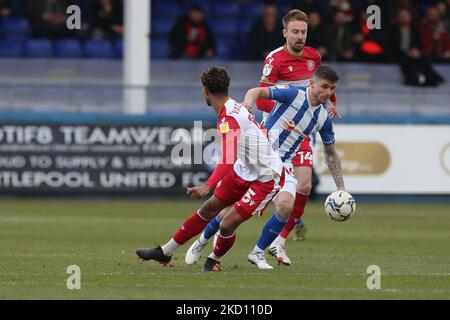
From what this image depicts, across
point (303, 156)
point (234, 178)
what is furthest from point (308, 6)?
point (234, 178)

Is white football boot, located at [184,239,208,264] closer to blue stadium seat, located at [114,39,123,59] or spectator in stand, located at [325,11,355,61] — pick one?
spectator in stand, located at [325,11,355,61]

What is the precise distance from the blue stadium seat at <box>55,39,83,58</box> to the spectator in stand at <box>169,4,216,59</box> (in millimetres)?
2134

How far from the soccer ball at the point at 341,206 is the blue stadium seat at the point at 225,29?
1542cm

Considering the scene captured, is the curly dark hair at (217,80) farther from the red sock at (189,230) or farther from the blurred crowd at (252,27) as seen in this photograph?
the blurred crowd at (252,27)

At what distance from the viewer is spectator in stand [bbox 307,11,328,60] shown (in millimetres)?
23734

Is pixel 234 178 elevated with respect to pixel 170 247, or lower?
elevated

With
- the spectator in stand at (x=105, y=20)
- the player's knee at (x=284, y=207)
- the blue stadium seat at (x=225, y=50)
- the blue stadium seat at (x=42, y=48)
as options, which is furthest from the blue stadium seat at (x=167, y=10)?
the player's knee at (x=284, y=207)

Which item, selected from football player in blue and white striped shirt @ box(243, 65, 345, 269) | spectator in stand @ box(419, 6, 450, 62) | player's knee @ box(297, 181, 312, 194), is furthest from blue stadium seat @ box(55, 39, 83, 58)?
football player in blue and white striped shirt @ box(243, 65, 345, 269)

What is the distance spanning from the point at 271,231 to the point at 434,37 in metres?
15.5

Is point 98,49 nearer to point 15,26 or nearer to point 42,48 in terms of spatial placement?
point 42,48

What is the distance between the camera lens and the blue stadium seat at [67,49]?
25.7 metres

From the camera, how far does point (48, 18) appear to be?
25547 millimetres

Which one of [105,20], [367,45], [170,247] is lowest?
[170,247]
